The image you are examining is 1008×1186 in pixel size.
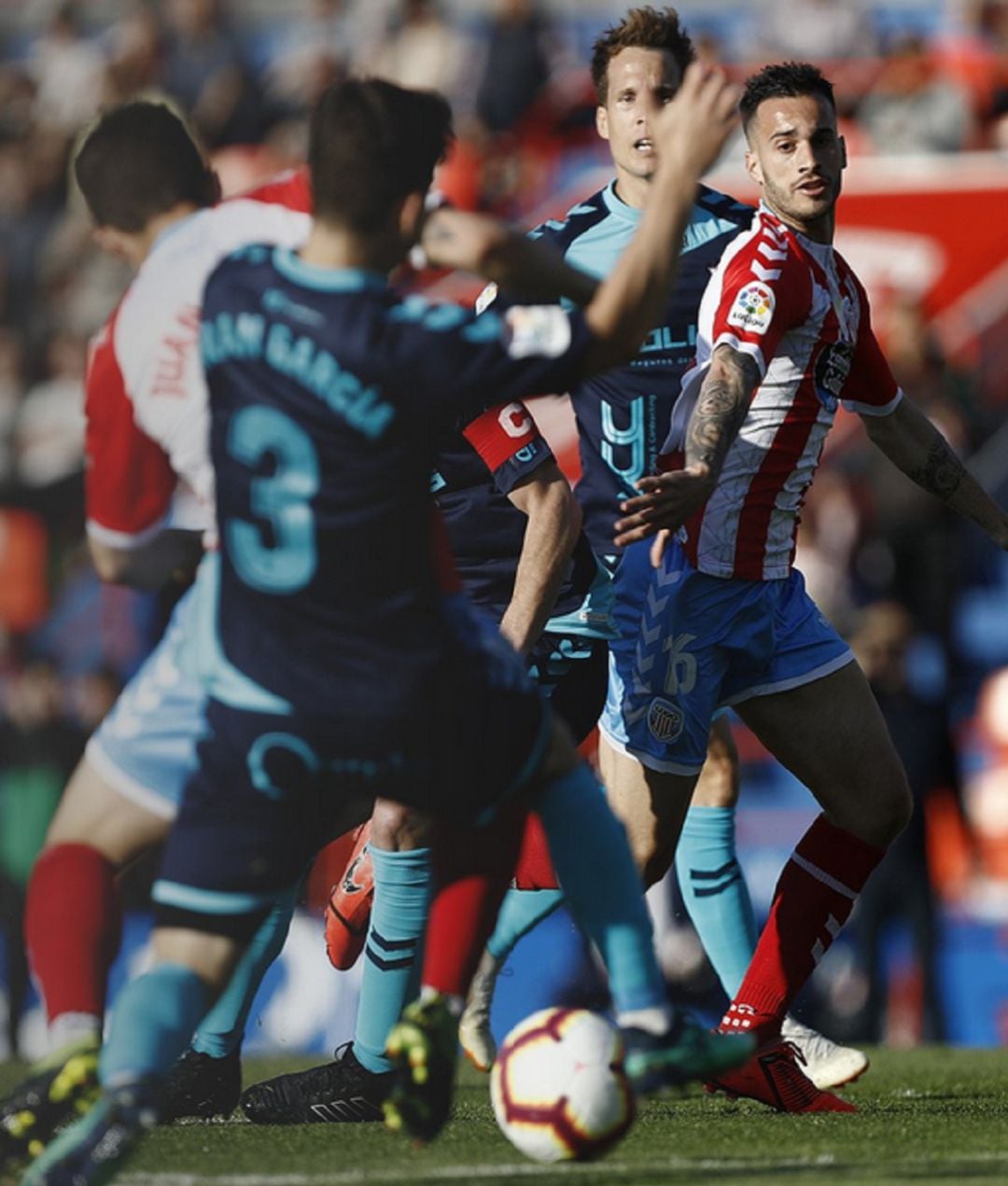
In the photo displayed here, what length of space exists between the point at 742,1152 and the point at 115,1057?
6.05 ft

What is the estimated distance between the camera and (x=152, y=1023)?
13.8 ft

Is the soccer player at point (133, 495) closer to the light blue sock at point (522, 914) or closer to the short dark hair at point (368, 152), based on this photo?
the short dark hair at point (368, 152)

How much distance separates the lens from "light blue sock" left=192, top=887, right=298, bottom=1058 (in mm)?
6090

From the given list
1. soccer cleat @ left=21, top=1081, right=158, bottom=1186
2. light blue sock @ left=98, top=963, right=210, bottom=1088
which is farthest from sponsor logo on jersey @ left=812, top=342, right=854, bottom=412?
soccer cleat @ left=21, top=1081, right=158, bottom=1186

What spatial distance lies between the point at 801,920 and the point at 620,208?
2209mm

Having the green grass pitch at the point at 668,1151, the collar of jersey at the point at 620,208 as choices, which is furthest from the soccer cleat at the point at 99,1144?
the collar of jersey at the point at 620,208

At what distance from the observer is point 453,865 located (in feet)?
15.8

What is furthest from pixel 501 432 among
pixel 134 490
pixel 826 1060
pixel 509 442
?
pixel 826 1060

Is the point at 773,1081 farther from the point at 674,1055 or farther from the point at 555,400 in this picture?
the point at 555,400

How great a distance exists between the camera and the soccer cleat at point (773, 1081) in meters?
6.18

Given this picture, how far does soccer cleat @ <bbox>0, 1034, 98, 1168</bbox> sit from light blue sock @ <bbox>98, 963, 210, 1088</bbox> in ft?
0.53

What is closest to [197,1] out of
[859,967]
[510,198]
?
[510,198]

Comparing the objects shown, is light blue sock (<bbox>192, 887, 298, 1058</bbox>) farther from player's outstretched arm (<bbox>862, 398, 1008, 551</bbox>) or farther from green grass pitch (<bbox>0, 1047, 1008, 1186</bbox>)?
player's outstretched arm (<bbox>862, 398, 1008, 551</bbox>)

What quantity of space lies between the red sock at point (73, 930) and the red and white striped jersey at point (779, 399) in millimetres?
2117
